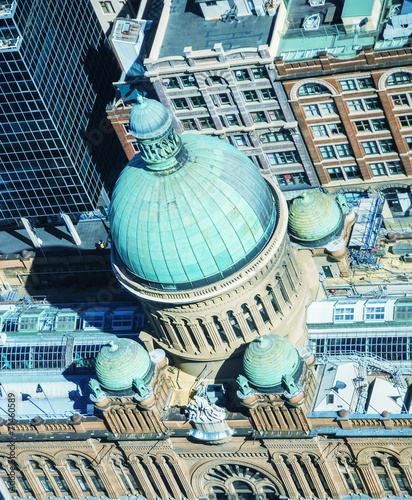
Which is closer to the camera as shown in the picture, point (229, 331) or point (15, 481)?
point (229, 331)

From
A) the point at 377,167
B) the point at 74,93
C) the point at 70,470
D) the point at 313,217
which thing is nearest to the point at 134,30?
the point at 74,93

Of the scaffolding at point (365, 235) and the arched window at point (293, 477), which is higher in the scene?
the scaffolding at point (365, 235)

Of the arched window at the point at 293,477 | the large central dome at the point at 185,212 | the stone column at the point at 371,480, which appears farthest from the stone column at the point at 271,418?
the large central dome at the point at 185,212

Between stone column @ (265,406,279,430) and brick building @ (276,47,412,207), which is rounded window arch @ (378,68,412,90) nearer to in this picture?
brick building @ (276,47,412,207)

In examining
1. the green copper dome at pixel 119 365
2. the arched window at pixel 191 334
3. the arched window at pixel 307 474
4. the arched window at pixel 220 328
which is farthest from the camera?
the arched window at pixel 307 474

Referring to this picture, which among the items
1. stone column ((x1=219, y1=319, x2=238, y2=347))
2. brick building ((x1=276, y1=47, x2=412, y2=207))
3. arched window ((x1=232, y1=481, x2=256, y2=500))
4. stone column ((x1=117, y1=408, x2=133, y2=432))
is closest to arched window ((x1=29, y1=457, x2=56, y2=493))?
stone column ((x1=117, y1=408, x2=133, y2=432))

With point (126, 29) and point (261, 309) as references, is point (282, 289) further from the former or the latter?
point (126, 29)

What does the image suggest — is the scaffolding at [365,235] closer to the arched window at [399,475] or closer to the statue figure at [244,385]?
the arched window at [399,475]

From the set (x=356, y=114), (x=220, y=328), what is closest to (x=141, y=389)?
(x=220, y=328)

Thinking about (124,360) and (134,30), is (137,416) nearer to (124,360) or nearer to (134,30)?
(124,360)
